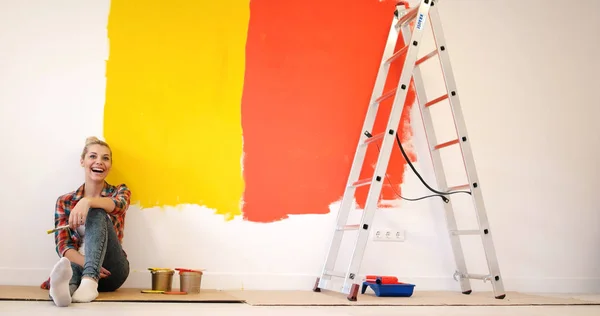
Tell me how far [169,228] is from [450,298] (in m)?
1.52

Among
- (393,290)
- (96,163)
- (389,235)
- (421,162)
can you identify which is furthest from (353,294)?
(96,163)

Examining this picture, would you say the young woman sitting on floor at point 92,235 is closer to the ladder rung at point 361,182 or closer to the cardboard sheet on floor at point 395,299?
the cardboard sheet on floor at point 395,299

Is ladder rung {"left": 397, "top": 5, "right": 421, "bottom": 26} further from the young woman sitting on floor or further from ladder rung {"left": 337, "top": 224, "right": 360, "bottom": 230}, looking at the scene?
the young woman sitting on floor

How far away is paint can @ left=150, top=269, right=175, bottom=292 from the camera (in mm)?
2822

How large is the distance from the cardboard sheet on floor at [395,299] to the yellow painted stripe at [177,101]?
581 mm

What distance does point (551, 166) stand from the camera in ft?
12.5

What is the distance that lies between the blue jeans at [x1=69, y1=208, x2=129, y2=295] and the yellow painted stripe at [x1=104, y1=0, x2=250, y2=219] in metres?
Result: 0.51

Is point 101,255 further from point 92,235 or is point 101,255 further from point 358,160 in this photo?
point 358,160

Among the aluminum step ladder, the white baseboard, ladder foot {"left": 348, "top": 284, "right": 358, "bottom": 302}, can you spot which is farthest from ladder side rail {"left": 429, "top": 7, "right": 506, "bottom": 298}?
ladder foot {"left": 348, "top": 284, "right": 358, "bottom": 302}

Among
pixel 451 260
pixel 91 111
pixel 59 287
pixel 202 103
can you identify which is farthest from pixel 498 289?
pixel 91 111

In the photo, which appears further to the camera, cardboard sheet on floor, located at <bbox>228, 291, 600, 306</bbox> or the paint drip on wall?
the paint drip on wall

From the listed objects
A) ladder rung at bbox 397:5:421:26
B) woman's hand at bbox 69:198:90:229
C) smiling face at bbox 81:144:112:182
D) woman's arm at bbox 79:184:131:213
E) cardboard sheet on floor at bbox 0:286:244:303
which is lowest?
cardboard sheet on floor at bbox 0:286:244:303

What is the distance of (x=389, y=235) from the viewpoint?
3.48 m

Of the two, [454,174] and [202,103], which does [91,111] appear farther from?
[454,174]
